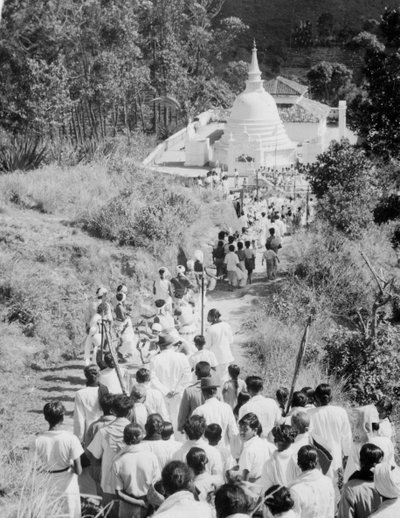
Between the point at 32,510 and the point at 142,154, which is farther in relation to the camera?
the point at 142,154

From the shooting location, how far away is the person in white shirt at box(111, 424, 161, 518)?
579 centimetres

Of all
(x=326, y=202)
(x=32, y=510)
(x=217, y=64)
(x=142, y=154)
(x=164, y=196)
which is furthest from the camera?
(x=217, y=64)

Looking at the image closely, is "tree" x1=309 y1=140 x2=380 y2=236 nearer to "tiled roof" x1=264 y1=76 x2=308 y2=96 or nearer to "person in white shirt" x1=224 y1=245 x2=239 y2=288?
"person in white shirt" x1=224 y1=245 x2=239 y2=288

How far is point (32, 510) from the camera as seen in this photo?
5.34 m

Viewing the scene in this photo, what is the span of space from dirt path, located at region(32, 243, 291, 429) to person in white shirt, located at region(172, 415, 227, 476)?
3100mm

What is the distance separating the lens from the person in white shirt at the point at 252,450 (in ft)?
20.4

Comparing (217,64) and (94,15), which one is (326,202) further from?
(217,64)

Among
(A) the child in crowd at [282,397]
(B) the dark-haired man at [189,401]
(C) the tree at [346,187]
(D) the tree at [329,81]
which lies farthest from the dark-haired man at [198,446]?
(D) the tree at [329,81]

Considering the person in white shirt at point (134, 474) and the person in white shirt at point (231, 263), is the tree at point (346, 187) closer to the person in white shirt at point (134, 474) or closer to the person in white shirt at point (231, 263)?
the person in white shirt at point (231, 263)

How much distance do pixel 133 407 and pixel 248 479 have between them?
1232 mm

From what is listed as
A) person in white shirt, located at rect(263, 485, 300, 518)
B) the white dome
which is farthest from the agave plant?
the white dome

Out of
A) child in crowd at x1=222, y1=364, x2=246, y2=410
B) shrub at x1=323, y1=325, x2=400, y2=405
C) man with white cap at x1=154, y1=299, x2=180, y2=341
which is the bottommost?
shrub at x1=323, y1=325, x2=400, y2=405

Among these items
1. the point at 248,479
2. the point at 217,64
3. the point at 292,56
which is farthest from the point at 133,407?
the point at 292,56

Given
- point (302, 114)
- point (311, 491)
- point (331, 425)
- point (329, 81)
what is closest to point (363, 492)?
point (311, 491)
